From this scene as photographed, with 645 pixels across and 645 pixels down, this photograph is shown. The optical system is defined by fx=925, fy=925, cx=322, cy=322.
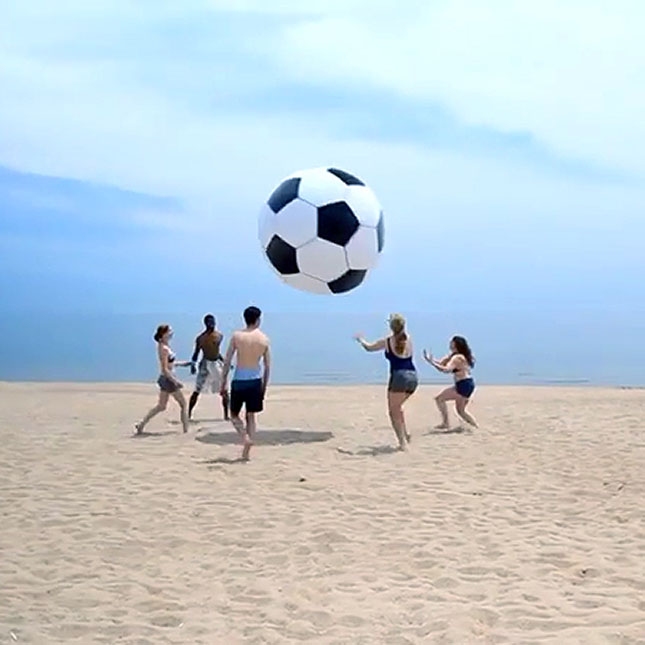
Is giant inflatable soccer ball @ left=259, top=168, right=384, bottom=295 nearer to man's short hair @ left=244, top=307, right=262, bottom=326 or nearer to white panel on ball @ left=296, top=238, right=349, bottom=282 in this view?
white panel on ball @ left=296, top=238, right=349, bottom=282

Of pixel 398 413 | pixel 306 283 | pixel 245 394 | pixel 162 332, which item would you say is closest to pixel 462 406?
pixel 398 413

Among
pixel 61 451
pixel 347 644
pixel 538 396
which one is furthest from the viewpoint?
pixel 538 396

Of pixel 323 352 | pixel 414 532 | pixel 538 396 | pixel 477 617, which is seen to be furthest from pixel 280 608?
pixel 323 352

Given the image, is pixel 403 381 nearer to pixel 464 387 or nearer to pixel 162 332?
pixel 464 387

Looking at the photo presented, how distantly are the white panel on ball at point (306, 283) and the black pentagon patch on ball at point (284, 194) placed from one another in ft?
2.39

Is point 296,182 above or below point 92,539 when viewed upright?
above

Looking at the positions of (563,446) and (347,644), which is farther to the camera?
(563,446)

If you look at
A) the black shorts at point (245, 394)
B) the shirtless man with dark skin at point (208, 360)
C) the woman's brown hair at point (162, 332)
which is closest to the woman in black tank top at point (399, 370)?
the black shorts at point (245, 394)

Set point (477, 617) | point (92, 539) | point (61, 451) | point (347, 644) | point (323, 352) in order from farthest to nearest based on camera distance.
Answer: point (323, 352) → point (61, 451) → point (92, 539) → point (477, 617) → point (347, 644)

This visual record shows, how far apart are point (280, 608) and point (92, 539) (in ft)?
5.93

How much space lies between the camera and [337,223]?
31.7 feet

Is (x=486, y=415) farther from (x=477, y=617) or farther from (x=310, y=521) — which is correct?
(x=477, y=617)

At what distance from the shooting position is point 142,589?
16.7ft

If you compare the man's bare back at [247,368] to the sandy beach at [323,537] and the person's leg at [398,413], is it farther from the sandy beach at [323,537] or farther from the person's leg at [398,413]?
the person's leg at [398,413]
